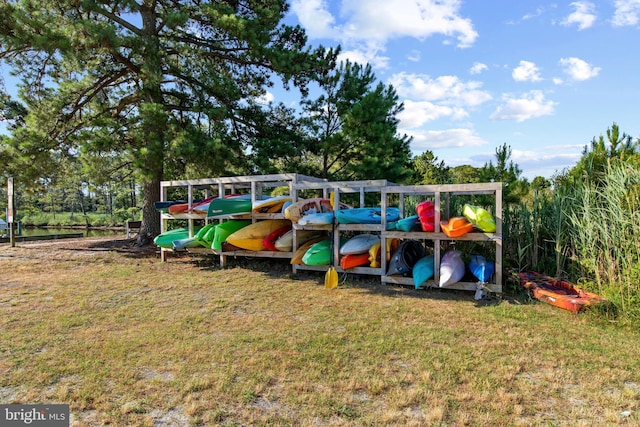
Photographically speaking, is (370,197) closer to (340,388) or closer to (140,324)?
(140,324)

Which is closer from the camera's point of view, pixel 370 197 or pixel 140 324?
pixel 140 324

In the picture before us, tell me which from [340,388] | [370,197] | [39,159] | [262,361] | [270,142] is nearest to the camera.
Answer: [340,388]

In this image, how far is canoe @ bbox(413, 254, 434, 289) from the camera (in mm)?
4617

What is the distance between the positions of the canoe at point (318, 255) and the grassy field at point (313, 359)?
0.63 meters

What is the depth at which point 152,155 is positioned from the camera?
23.4 feet

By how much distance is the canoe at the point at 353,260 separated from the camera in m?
5.22


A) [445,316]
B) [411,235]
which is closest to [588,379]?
[445,316]

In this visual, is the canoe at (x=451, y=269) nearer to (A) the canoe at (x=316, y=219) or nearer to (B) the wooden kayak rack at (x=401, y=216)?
(B) the wooden kayak rack at (x=401, y=216)

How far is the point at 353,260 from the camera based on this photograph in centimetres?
523

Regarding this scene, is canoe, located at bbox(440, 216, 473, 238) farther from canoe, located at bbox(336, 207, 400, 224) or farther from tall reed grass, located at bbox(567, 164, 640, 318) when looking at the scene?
tall reed grass, located at bbox(567, 164, 640, 318)

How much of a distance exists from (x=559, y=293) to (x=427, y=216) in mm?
1683

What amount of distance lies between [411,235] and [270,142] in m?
4.81

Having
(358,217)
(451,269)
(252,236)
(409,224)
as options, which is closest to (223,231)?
(252,236)

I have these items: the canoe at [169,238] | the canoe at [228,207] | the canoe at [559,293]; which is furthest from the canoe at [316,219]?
the canoe at [169,238]
